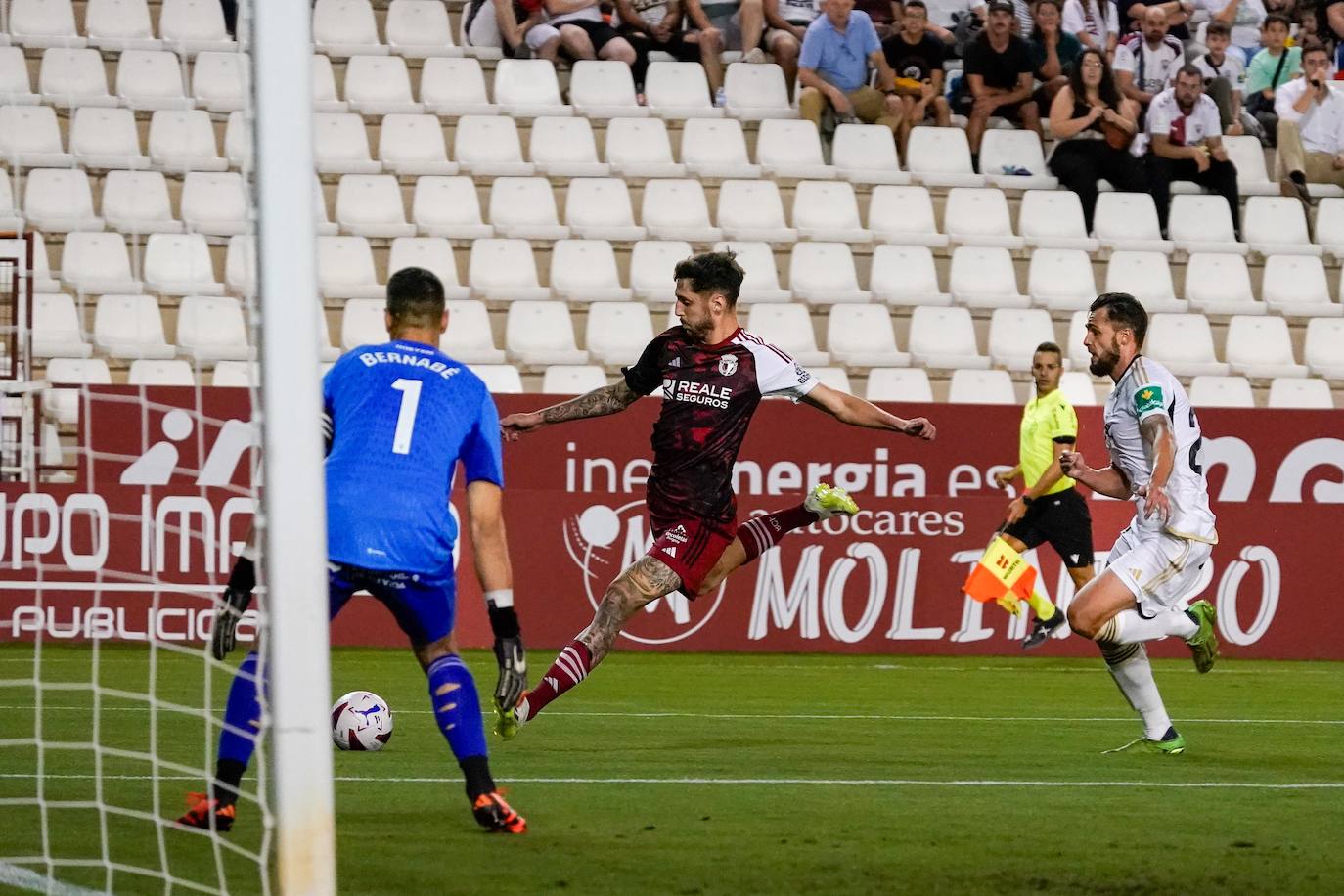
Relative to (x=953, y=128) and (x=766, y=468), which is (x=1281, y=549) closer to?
(x=766, y=468)

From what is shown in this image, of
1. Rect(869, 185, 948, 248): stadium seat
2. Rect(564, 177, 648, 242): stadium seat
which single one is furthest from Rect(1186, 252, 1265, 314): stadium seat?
Rect(564, 177, 648, 242): stadium seat

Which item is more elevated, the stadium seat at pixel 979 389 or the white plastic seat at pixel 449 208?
the white plastic seat at pixel 449 208

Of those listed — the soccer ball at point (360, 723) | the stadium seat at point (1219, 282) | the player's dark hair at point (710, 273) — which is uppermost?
the stadium seat at point (1219, 282)

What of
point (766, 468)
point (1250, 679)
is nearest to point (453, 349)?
point (766, 468)

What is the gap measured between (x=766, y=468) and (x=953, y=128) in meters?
4.89

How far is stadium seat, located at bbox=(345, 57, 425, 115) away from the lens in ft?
56.6

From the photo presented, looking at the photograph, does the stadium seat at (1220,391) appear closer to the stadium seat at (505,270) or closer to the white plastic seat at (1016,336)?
the white plastic seat at (1016,336)

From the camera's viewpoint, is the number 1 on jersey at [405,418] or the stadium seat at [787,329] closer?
the number 1 on jersey at [405,418]

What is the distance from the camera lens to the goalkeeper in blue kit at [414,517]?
589 centimetres

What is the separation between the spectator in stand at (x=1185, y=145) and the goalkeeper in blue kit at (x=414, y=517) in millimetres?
13382

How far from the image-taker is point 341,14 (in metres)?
17.8

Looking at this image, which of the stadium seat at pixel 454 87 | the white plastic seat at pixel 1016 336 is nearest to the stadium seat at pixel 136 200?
the stadium seat at pixel 454 87

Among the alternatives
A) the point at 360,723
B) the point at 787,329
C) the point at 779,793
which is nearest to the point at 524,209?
the point at 787,329

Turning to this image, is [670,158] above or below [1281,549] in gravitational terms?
above
